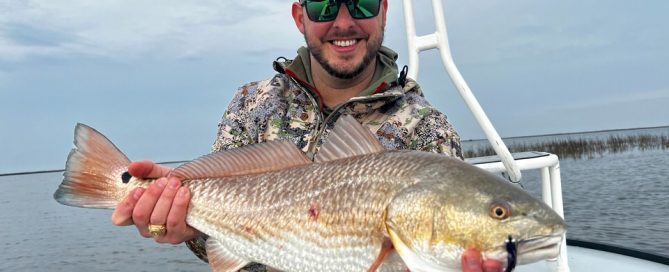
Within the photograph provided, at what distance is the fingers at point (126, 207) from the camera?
9.84 ft

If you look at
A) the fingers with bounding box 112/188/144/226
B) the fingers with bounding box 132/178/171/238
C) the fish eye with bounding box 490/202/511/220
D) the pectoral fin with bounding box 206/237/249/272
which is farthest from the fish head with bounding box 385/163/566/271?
the fingers with bounding box 112/188/144/226

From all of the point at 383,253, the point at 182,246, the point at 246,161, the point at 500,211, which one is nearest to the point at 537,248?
the point at 500,211

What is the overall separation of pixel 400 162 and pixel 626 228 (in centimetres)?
1662

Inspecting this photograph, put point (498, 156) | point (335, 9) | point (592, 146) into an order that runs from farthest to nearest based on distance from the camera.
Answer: point (592, 146) → point (498, 156) → point (335, 9)

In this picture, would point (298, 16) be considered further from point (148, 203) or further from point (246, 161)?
point (148, 203)

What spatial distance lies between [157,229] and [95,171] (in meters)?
0.49

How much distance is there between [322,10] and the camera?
12.3 ft

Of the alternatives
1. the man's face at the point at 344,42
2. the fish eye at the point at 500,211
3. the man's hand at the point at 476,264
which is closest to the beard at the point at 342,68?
the man's face at the point at 344,42

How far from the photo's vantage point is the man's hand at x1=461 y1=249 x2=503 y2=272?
222 centimetres

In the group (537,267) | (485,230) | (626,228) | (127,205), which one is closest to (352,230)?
(485,230)

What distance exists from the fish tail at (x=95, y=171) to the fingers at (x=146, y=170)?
7cm

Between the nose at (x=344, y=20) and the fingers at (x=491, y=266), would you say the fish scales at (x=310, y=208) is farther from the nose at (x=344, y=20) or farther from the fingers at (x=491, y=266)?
Result: the nose at (x=344, y=20)

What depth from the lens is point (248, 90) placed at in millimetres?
4168

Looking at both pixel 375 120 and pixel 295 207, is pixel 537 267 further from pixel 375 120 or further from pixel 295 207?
pixel 295 207
